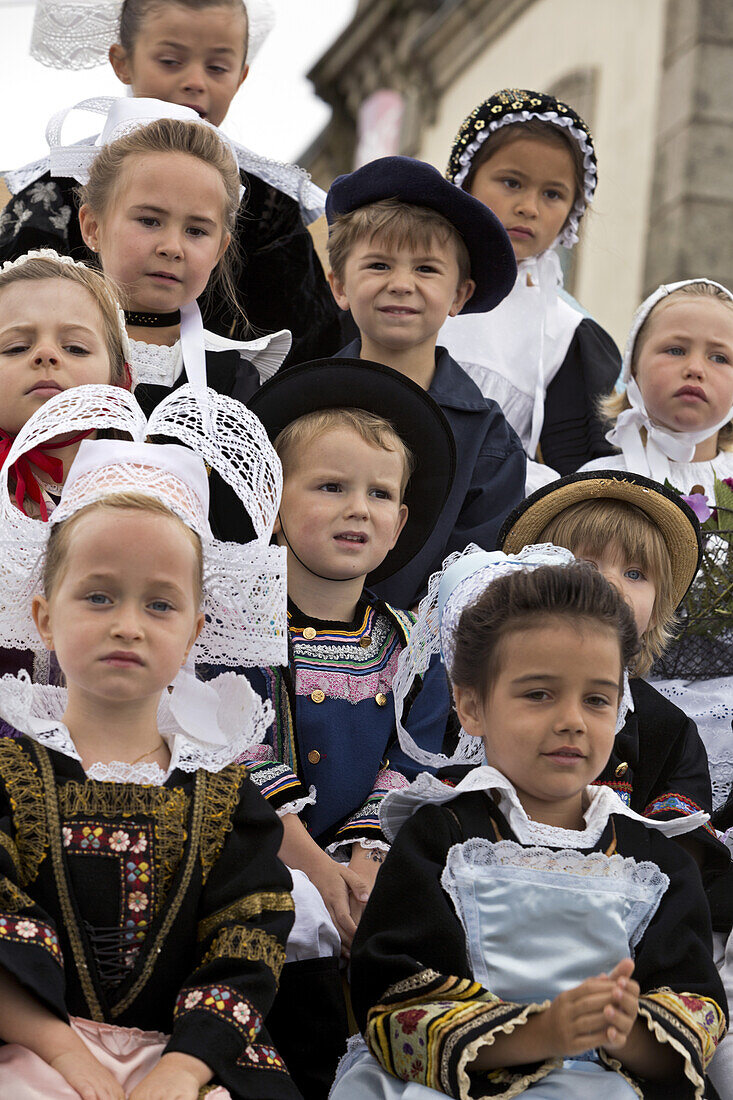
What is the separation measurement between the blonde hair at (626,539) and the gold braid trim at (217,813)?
4.34 ft

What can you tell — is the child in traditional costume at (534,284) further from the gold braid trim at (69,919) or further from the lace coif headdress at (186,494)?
the gold braid trim at (69,919)

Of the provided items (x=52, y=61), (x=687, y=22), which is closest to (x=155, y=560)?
(x=52, y=61)

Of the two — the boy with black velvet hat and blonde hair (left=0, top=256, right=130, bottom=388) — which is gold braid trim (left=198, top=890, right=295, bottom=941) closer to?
the boy with black velvet hat

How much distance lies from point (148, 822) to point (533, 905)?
0.77 metres

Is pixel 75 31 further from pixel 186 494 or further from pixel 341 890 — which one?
pixel 341 890

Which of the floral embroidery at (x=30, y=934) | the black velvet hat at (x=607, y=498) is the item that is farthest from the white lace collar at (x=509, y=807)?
the black velvet hat at (x=607, y=498)

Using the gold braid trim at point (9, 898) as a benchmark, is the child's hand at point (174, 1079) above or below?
below

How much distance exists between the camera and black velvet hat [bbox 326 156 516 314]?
185 inches

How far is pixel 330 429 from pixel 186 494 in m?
0.91

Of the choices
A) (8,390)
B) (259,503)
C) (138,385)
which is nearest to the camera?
(259,503)

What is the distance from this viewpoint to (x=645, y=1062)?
2.92 m

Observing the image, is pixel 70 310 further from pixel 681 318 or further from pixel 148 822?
pixel 681 318

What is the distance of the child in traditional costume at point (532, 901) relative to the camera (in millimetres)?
2824

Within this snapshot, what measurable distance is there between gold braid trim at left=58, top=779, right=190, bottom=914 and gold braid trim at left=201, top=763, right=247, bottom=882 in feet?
0.16
